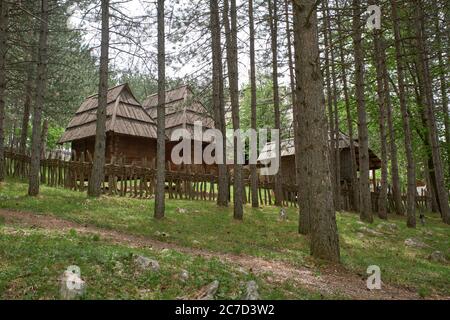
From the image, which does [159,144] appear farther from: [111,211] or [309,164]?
[309,164]

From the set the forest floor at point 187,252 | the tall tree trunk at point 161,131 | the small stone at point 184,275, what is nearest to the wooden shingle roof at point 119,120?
the forest floor at point 187,252

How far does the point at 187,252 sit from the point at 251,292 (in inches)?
115

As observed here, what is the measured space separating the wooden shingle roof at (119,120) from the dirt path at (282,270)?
1116 cm

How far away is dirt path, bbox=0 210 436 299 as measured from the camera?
6.16 metres

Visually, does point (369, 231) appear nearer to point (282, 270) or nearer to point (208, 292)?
point (282, 270)

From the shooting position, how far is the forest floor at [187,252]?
5.07m

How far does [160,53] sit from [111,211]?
5.20 metres

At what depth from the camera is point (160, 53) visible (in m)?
11.3

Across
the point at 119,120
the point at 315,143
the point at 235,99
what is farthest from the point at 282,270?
the point at 119,120

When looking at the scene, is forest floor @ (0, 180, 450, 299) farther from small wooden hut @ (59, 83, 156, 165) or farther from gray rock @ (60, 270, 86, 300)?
small wooden hut @ (59, 83, 156, 165)

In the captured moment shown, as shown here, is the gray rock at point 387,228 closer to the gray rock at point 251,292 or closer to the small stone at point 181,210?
the small stone at point 181,210

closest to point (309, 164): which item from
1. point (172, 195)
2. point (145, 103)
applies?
point (172, 195)

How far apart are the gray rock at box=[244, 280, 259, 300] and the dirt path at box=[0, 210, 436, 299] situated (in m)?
1.13

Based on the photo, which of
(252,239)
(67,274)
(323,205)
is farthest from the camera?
(252,239)
